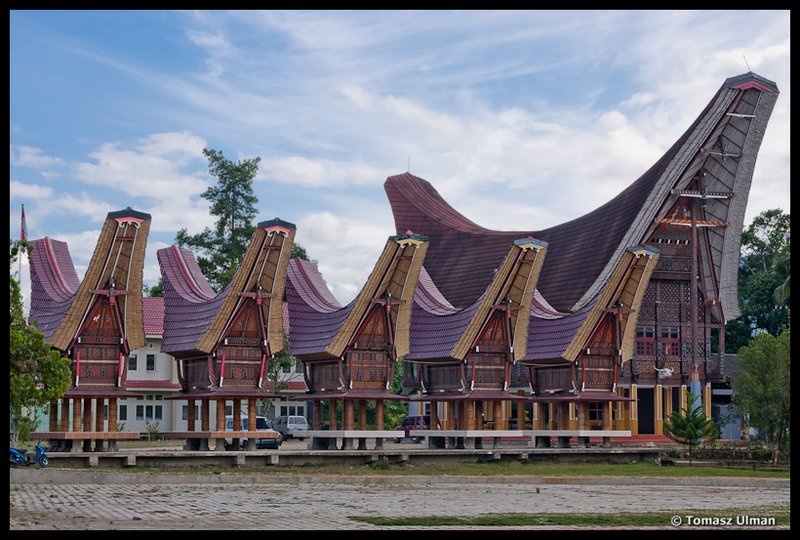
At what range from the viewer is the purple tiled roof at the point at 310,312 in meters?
41.3

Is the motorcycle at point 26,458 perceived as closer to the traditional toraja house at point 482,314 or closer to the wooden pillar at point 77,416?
the traditional toraja house at point 482,314

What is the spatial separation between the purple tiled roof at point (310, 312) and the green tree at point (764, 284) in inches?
1252

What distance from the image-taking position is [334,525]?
1858cm

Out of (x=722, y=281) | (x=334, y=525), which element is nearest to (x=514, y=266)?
(x=722, y=281)

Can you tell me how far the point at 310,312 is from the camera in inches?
1719

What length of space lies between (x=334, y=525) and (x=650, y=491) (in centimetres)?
1144

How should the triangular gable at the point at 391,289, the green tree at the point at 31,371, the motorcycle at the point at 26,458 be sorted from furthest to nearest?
1. the triangular gable at the point at 391,289
2. the motorcycle at the point at 26,458
3. the green tree at the point at 31,371

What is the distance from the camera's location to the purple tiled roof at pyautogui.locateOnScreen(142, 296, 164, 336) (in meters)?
55.2

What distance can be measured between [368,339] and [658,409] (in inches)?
769

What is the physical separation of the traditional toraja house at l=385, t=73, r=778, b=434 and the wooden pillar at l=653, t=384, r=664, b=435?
7 cm

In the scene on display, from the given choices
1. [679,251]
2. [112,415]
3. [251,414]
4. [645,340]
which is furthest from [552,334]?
[112,415]

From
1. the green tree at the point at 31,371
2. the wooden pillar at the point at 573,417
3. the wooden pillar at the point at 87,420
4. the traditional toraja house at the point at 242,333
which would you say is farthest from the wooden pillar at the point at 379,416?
the green tree at the point at 31,371

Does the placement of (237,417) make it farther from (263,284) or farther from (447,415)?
(447,415)

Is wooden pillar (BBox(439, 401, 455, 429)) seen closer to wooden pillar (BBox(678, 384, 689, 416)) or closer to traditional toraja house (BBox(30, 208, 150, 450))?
wooden pillar (BBox(678, 384, 689, 416))
